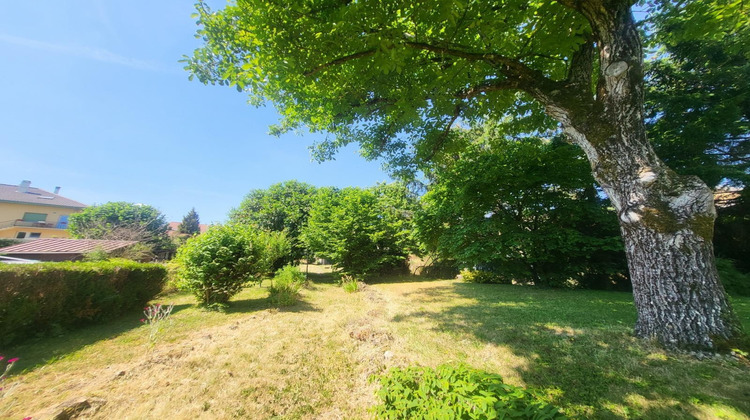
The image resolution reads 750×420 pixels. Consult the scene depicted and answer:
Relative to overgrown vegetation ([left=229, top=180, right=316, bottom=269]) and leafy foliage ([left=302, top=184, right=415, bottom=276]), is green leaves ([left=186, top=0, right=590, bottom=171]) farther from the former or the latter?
overgrown vegetation ([left=229, top=180, right=316, bottom=269])

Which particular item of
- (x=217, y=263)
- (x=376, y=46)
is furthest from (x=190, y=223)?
(x=376, y=46)

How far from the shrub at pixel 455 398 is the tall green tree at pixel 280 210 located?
42.6 feet

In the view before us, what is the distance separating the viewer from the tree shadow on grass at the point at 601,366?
85.0 inches

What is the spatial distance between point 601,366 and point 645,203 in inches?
84.5

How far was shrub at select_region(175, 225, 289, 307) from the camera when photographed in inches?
248

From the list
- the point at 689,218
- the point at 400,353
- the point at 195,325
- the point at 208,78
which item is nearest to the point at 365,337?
the point at 400,353

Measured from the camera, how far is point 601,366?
285 cm

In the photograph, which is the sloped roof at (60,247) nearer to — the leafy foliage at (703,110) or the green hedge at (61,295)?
the green hedge at (61,295)

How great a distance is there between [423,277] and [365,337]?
1029 cm

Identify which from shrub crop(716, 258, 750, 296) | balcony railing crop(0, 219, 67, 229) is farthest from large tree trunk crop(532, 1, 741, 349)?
balcony railing crop(0, 219, 67, 229)

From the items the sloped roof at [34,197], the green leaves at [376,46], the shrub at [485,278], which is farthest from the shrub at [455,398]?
the sloped roof at [34,197]

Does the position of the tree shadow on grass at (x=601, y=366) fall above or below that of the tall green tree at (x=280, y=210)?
below

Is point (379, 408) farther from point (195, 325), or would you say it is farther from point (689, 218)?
point (195, 325)

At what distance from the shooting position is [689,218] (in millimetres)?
2994
